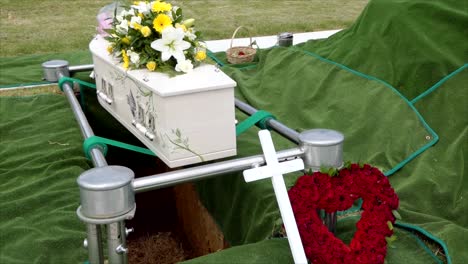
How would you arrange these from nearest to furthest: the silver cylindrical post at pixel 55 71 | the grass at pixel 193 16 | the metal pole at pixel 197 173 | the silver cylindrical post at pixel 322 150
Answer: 1. the metal pole at pixel 197 173
2. the silver cylindrical post at pixel 322 150
3. the silver cylindrical post at pixel 55 71
4. the grass at pixel 193 16

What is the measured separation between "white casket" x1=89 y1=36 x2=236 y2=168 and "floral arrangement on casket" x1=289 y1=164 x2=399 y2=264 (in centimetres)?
38

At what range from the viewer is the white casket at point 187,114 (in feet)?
4.52

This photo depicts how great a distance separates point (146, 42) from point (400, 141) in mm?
860

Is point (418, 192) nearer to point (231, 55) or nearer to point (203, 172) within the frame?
point (203, 172)

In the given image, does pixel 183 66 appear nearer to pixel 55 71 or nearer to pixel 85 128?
pixel 85 128

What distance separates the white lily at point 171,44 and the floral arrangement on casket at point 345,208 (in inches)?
22.3

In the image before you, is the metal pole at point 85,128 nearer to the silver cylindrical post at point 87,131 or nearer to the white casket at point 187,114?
the silver cylindrical post at point 87,131

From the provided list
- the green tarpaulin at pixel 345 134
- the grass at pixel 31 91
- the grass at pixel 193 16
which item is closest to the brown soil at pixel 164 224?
the green tarpaulin at pixel 345 134

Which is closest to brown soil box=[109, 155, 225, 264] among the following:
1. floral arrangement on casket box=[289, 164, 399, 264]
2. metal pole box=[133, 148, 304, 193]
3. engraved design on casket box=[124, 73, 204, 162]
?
engraved design on casket box=[124, 73, 204, 162]

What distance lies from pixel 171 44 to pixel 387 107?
2.66 feet

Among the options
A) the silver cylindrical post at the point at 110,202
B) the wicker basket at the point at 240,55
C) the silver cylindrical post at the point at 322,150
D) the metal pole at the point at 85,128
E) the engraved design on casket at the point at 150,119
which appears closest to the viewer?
the silver cylindrical post at the point at 110,202

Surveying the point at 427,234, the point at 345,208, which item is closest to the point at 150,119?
the point at 345,208

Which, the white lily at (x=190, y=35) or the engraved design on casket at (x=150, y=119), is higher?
the white lily at (x=190, y=35)

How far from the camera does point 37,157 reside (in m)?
1.64
